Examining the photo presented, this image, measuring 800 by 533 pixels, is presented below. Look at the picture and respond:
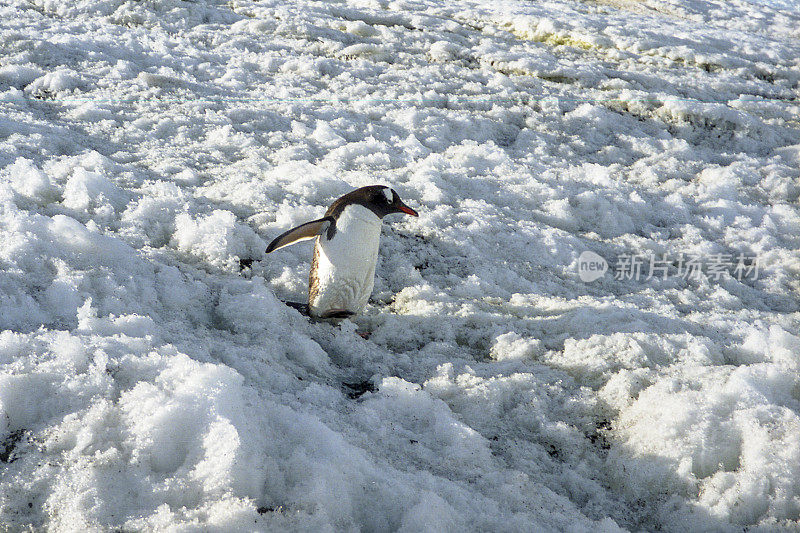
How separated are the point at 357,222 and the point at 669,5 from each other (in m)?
11.2

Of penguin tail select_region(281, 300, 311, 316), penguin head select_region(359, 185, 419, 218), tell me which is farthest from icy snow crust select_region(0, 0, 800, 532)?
penguin head select_region(359, 185, 419, 218)

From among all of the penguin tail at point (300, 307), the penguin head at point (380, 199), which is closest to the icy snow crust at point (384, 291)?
the penguin tail at point (300, 307)

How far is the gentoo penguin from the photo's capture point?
2697 millimetres

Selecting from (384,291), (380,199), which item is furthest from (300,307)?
(380,199)

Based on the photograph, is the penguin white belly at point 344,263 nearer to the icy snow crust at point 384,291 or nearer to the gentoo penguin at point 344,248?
the gentoo penguin at point 344,248

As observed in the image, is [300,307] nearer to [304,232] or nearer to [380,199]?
[304,232]

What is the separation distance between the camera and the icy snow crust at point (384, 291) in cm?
143

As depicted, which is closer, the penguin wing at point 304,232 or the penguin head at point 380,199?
the penguin wing at point 304,232

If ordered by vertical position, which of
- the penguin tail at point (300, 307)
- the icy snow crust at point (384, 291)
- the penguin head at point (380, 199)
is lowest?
the penguin tail at point (300, 307)

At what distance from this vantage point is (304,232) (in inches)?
107

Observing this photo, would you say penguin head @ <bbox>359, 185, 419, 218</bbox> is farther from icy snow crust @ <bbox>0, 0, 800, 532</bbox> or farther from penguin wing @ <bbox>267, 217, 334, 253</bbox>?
icy snow crust @ <bbox>0, 0, 800, 532</bbox>

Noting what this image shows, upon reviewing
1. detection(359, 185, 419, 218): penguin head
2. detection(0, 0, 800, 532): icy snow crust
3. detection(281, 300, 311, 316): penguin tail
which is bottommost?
detection(281, 300, 311, 316): penguin tail

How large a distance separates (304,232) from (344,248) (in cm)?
22

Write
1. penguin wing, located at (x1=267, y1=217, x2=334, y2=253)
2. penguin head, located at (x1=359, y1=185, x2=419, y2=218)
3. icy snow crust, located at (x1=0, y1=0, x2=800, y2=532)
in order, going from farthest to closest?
penguin head, located at (x1=359, y1=185, x2=419, y2=218)
penguin wing, located at (x1=267, y1=217, x2=334, y2=253)
icy snow crust, located at (x1=0, y1=0, x2=800, y2=532)
